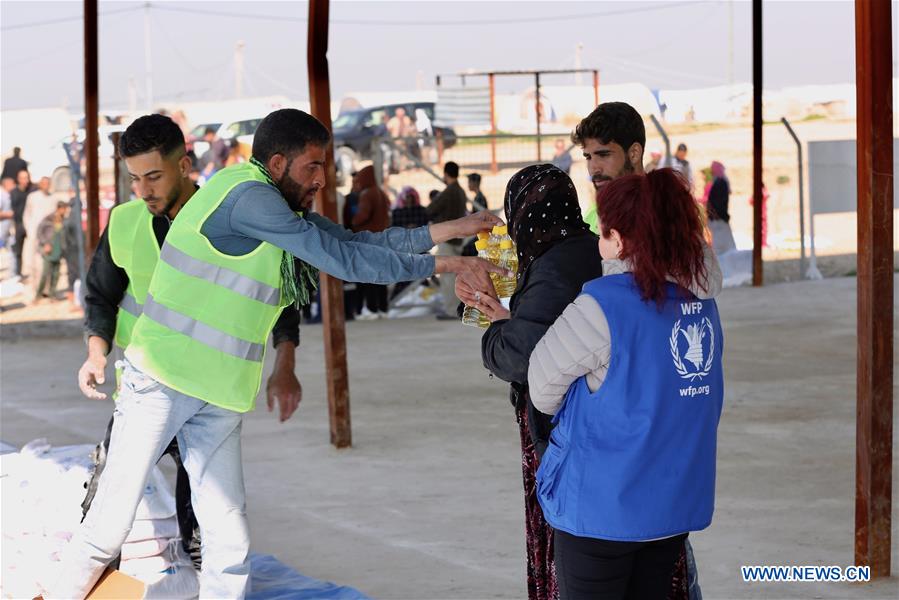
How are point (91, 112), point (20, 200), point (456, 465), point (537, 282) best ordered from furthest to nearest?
point (20, 200)
point (91, 112)
point (456, 465)
point (537, 282)

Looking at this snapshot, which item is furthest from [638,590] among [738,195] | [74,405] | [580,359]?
[738,195]

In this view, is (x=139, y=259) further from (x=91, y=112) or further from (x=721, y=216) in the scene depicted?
(x=721, y=216)

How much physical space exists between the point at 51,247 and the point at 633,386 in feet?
47.2

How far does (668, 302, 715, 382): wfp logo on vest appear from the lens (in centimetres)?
309

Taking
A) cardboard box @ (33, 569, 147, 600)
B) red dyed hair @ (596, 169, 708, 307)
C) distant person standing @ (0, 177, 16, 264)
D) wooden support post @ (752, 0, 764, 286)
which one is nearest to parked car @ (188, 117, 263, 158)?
distant person standing @ (0, 177, 16, 264)

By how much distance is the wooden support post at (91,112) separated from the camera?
9.60 m

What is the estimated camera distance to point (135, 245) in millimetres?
4898

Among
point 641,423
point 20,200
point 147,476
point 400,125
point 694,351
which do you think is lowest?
point 147,476

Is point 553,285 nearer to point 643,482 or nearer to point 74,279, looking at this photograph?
point 643,482

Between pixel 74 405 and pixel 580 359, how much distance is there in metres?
7.82

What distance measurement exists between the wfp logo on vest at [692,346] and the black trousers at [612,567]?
45 centimetres

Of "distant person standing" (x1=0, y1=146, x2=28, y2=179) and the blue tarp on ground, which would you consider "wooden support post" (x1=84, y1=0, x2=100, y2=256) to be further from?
"distant person standing" (x1=0, y1=146, x2=28, y2=179)

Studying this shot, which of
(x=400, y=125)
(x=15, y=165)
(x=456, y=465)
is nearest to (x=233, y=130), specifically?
(x=400, y=125)

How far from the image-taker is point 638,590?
330 centimetres
